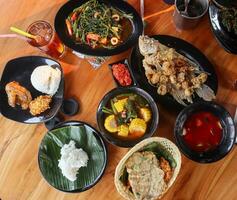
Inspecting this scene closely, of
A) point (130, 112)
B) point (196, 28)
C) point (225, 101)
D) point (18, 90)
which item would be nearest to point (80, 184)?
point (130, 112)

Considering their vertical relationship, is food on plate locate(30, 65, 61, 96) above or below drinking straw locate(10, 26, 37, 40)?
below

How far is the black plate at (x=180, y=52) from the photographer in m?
1.79

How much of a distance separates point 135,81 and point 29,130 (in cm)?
57

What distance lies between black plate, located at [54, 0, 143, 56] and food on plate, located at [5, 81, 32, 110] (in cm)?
32

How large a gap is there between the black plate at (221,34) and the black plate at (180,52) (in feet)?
0.42

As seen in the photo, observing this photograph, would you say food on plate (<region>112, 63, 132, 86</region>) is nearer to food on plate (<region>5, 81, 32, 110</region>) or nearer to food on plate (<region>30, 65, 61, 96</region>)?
food on plate (<region>30, 65, 61, 96</region>)

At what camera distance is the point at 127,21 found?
1.96 meters

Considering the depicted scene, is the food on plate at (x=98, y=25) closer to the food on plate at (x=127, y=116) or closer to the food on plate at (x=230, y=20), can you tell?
the food on plate at (x=127, y=116)

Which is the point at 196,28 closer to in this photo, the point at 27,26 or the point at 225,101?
the point at 225,101

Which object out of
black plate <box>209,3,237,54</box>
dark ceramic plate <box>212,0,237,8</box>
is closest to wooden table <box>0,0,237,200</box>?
black plate <box>209,3,237,54</box>

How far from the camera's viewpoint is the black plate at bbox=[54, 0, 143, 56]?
Result: 1.86 m

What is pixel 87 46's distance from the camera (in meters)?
1.89

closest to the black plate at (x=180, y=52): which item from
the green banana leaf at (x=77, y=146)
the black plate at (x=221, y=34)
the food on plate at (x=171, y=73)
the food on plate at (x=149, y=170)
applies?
A: the food on plate at (x=171, y=73)

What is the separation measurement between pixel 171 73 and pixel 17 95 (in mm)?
756
